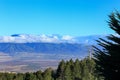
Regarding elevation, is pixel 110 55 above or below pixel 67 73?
below

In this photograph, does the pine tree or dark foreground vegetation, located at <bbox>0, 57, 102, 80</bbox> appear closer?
the pine tree

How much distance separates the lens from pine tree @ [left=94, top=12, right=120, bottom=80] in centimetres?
1589

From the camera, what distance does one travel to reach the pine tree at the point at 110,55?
15.9 m

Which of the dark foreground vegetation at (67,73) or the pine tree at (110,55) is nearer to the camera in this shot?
the pine tree at (110,55)

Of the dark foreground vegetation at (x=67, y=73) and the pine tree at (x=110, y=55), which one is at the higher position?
the dark foreground vegetation at (x=67, y=73)

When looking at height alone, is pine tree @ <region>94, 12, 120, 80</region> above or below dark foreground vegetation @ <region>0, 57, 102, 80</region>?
below

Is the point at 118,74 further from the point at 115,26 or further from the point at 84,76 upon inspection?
the point at 84,76

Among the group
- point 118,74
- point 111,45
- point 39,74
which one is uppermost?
point 39,74

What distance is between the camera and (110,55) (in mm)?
16188

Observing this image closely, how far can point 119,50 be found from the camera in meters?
15.8

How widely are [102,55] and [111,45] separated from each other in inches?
22.3

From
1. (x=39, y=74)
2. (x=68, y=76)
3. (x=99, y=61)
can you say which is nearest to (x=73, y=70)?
(x=68, y=76)

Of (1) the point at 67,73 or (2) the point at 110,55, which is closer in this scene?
(2) the point at 110,55

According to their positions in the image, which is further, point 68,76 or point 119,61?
point 68,76
